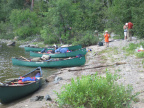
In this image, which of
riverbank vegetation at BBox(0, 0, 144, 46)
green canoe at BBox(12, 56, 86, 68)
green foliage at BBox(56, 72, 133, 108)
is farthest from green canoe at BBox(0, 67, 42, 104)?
riverbank vegetation at BBox(0, 0, 144, 46)

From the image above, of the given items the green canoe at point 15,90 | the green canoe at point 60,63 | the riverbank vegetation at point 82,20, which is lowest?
the green canoe at point 15,90

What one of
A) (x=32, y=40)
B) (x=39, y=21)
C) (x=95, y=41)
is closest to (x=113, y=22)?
(x=95, y=41)

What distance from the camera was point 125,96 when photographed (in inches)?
211

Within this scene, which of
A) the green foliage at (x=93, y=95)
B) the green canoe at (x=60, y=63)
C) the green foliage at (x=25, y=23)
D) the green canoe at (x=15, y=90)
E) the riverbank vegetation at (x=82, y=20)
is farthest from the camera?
the green foliage at (x=25, y=23)

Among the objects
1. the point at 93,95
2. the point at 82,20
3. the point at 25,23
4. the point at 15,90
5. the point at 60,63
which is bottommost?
the point at 15,90

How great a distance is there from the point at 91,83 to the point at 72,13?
2396 centimetres

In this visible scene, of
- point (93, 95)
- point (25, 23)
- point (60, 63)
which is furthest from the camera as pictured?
point (25, 23)

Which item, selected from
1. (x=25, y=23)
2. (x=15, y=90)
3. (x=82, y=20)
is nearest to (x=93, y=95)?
(x=15, y=90)

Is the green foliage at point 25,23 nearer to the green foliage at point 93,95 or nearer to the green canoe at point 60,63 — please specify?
the green canoe at point 60,63

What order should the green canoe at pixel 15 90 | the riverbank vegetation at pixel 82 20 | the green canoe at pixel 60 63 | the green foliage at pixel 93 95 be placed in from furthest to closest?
the riverbank vegetation at pixel 82 20 → the green canoe at pixel 60 63 → the green canoe at pixel 15 90 → the green foliage at pixel 93 95

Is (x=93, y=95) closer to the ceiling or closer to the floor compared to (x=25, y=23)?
closer to the floor

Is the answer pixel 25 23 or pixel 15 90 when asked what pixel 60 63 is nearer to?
pixel 15 90

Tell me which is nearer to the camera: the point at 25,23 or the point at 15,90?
the point at 15,90

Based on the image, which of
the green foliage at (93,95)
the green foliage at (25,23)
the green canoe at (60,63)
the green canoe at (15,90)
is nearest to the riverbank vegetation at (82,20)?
the green foliage at (25,23)
